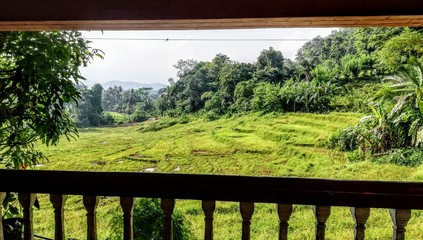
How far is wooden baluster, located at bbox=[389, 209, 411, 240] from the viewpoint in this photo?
3.12 feet

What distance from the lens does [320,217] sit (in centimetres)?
100

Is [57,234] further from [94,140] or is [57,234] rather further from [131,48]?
[94,140]

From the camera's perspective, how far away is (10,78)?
2361 millimetres

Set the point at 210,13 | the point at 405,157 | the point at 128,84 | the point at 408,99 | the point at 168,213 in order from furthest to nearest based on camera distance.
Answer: the point at 408,99
the point at 405,157
the point at 128,84
the point at 210,13
the point at 168,213

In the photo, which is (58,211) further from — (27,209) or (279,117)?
(279,117)

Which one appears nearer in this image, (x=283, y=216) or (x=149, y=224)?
(x=283, y=216)

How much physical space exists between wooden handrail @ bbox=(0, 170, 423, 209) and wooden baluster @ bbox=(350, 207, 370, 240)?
0.02 meters

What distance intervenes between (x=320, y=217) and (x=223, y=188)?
1.06 feet

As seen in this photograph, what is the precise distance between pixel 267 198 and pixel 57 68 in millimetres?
2027

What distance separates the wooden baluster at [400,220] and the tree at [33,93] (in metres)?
2.26

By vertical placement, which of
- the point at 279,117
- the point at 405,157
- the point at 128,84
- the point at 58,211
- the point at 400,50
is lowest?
the point at 405,157

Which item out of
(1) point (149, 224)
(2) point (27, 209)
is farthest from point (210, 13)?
(1) point (149, 224)

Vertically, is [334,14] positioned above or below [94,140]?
above

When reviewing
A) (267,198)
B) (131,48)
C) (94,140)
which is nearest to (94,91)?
(131,48)
